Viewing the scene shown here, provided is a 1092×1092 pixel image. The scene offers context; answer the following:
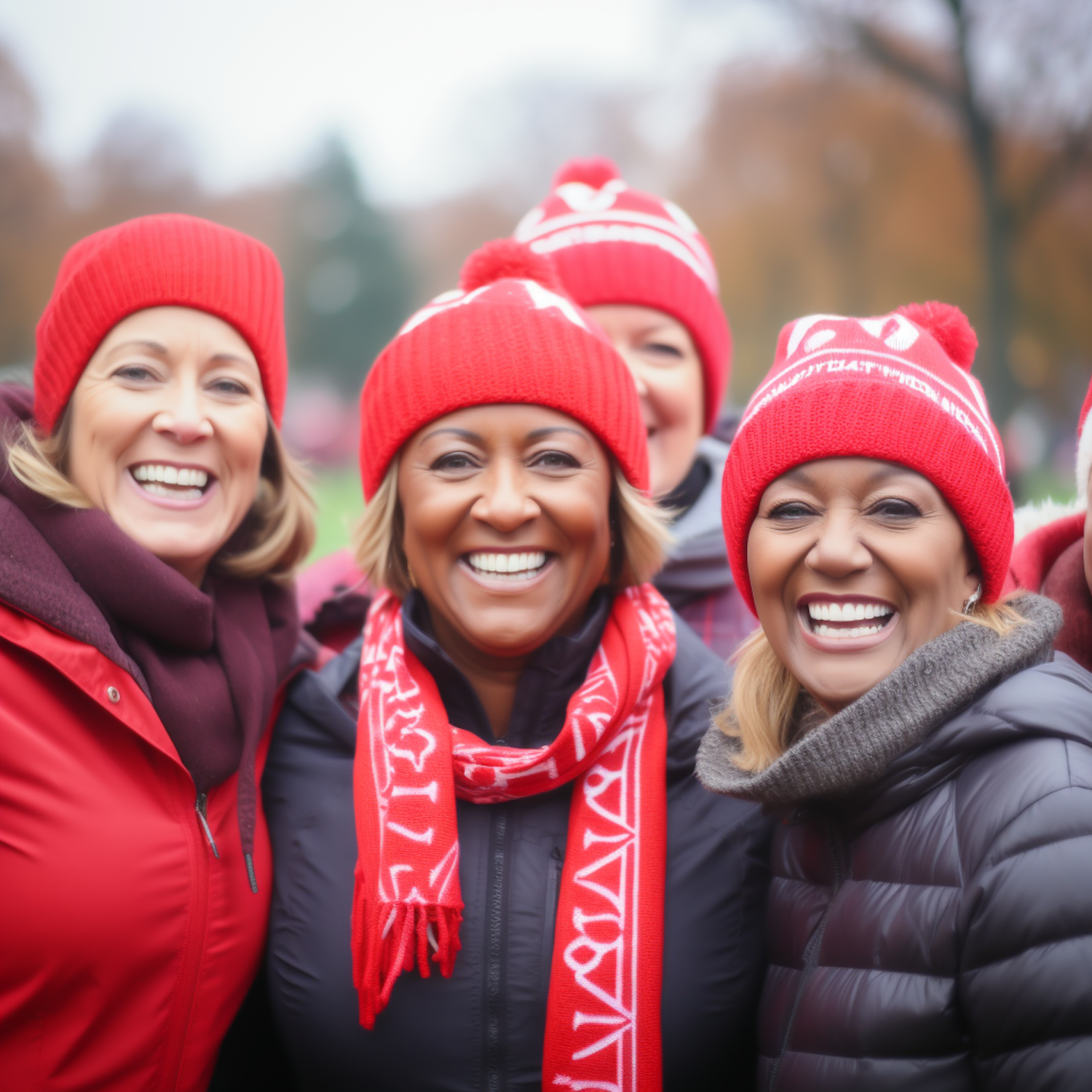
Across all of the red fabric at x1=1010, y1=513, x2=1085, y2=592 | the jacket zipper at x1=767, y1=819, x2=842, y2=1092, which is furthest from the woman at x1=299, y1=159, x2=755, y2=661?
the jacket zipper at x1=767, y1=819, x2=842, y2=1092

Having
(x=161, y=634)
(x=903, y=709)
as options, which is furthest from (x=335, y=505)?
(x=903, y=709)

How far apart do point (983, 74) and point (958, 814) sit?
1495cm

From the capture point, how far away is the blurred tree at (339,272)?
141 feet

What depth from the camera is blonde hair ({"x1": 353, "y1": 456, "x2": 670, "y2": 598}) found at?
3.00 m

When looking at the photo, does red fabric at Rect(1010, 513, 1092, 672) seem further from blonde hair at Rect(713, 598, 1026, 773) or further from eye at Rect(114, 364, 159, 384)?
eye at Rect(114, 364, 159, 384)

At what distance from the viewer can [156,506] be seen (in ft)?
9.57

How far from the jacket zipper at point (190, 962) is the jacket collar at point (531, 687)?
675 mm

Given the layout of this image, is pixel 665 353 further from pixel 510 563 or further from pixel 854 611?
pixel 854 611

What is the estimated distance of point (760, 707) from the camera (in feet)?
8.59

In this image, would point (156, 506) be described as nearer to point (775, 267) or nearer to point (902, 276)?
point (902, 276)

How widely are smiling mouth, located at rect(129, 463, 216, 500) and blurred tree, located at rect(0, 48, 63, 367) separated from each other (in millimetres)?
22862

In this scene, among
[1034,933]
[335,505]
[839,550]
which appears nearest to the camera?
[1034,933]

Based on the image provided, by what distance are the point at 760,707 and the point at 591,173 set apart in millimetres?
2495

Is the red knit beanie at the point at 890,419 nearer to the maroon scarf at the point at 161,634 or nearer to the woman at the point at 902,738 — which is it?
the woman at the point at 902,738
